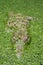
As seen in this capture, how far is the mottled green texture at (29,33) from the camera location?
607 centimetres

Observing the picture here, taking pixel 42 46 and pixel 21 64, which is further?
pixel 42 46

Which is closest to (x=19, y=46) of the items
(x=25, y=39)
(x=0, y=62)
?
(x=25, y=39)

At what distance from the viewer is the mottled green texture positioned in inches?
239

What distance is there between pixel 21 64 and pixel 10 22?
6.51ft

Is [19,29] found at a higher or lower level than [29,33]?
higher

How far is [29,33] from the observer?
7.05 metres

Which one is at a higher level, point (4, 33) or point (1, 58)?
point (4, 33)

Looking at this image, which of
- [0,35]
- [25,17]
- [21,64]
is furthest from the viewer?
[25,17]

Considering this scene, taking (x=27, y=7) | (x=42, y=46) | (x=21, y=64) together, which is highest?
(x=27, y=7)

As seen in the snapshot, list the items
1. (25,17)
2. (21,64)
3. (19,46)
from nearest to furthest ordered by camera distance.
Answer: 1. (21,64)
2. (19,46)
3. (25,17)

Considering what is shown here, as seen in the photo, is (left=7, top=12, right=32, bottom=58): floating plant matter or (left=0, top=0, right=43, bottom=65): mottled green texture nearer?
(left=0, top=0, right=43, bottom=65): mottled green texture

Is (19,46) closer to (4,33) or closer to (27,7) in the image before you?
(4,33)

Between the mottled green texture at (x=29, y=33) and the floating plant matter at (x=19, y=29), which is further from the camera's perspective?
the floating plant matter at (x=19, y=29)

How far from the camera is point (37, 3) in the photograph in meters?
8.75
